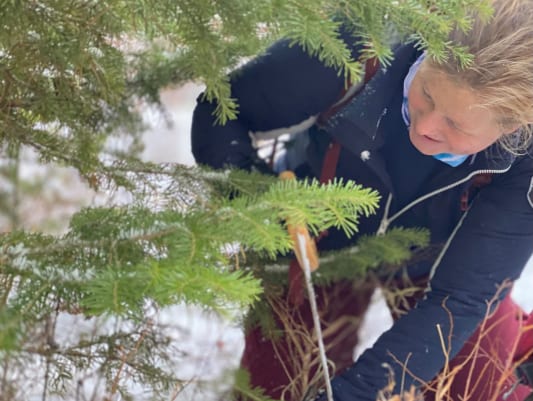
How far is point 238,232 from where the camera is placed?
662 millimetres

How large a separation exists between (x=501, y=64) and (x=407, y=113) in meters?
0.17

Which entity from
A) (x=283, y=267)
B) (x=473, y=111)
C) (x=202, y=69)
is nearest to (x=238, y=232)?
(x=202, y=69)

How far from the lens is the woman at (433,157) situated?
0.83 metres

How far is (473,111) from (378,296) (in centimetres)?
66

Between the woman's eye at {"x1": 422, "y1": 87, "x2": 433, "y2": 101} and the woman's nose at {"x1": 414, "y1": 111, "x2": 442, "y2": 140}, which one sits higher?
the woman's eye at {"x1": 422, "y1": 87, "x2": 433, "y2": 101}

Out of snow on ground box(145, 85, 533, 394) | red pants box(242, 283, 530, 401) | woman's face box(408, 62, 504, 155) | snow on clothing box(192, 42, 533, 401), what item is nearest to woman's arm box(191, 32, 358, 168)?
snow on clothing box(192, 42, 533, 401)

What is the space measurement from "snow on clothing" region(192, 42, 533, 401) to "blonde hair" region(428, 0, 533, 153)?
0.12m

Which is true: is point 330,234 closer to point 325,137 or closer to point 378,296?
point 325,137

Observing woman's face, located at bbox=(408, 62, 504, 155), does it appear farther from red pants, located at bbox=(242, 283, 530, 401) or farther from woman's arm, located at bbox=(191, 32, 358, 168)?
red pants, located at bbox=(242, 283, 530, 401)

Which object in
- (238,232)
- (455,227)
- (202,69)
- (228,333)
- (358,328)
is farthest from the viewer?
(228,333)

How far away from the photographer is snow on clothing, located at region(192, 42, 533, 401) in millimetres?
931

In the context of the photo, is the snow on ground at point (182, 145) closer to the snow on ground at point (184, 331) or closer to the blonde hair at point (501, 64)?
the snow on ground at point (184, 331)

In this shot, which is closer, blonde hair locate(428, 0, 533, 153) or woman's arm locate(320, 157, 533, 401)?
blonde hair locate(428, 0, 533, 153)

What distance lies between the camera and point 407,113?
962 millimetres
